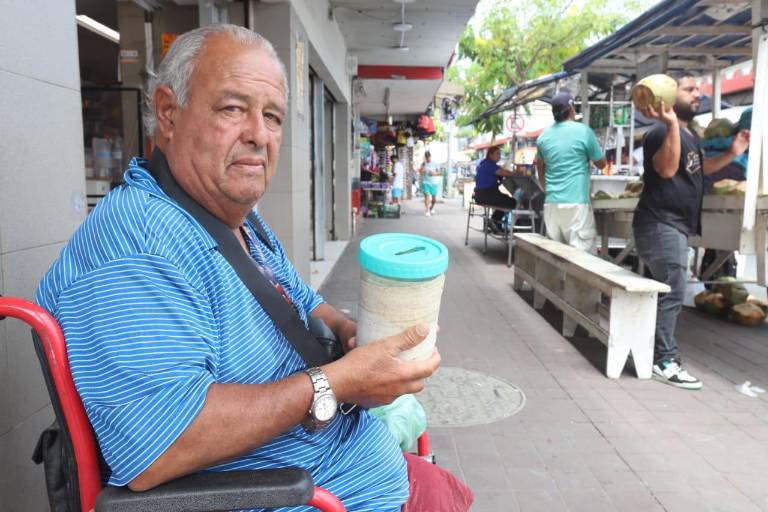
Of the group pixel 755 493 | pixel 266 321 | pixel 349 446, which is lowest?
pixel 755 493

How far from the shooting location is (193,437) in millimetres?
1059

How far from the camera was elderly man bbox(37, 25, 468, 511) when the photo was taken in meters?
1.04

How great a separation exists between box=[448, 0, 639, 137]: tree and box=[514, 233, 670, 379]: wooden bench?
45.3 feet

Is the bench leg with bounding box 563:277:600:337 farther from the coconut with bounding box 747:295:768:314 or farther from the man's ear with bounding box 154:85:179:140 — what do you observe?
the man's ear with bounding box 154:85:179:140

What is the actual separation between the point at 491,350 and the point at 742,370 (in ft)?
6.01

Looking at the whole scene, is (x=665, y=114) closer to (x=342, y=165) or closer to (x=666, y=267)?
(x=666, y=267)

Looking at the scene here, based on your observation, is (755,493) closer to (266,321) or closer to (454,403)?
(454,403)

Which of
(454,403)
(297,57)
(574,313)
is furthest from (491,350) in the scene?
(297,57)

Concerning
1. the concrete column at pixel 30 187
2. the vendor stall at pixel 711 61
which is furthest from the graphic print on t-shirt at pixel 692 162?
the concrete column at pixel 30 187

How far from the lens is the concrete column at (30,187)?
62.8 inches

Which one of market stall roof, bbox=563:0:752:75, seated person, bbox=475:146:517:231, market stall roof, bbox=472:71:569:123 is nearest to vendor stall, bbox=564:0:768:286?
market stall roof, bbox=563:0:752:75

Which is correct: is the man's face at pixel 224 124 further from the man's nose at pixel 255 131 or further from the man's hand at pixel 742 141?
the man's hand at pixel 742 141

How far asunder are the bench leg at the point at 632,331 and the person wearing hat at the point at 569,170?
2247 millimetres

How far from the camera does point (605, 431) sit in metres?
3.32
